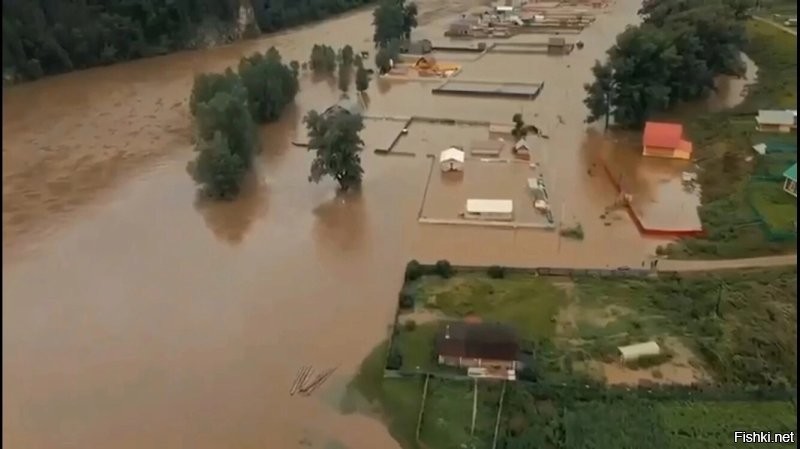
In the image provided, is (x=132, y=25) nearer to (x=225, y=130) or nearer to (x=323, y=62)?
(x=323, y=62)

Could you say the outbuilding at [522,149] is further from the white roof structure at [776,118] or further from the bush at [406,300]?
the bush at [406,300]

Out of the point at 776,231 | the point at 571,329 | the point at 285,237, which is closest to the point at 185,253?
the point at 285,237

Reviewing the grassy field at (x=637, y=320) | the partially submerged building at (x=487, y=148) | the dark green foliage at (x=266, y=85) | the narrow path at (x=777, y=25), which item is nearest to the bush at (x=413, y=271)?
the grassy field at (x=637, y=320)

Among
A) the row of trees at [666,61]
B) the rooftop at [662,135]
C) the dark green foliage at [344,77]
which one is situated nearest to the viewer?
the rooftop at [662,135]

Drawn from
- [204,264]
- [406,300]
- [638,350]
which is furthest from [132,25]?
[638,350]

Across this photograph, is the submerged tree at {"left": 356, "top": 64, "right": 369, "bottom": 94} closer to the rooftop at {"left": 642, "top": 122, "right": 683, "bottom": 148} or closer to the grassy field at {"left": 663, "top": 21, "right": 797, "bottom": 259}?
the rooftop at {"left": 642, "top": 122, "right": 683, "bottom": 148}
